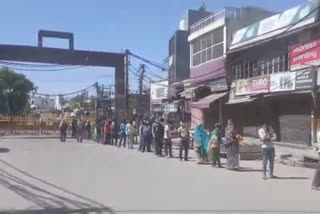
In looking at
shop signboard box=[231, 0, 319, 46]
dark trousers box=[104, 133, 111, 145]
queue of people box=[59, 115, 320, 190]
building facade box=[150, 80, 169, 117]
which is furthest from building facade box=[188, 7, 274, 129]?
building facade box=[150, 80, 169, 117]

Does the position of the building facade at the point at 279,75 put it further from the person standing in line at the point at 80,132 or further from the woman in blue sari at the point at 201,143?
the person standing in line at the point at 80,132

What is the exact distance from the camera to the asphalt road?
1116 cm

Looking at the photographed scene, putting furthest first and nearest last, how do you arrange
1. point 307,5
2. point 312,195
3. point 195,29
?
point 195,29, point 307,5, point 312,195

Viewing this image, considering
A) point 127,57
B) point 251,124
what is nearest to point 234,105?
point 251,124

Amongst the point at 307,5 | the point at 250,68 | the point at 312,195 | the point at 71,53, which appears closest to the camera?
the point at 312,195

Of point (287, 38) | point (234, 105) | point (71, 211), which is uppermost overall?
point (287, 38)

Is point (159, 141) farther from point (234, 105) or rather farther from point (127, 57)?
point (127, 57)

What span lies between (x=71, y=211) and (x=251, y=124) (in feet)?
73.9

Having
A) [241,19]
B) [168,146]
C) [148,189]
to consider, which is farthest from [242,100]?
[148,189]

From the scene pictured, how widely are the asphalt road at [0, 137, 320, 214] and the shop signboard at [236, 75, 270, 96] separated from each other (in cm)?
857

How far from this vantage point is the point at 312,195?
13062 millimetres

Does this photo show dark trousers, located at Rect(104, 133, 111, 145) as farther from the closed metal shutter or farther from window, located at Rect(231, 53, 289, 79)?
the closed metal shutter

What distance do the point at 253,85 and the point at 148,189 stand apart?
697 inches

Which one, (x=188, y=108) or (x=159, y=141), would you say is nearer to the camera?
(x=159, y=141)
